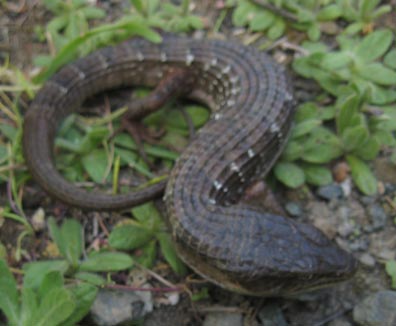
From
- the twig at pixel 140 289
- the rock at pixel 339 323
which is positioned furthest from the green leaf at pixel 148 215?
the rock at pixel 339 323

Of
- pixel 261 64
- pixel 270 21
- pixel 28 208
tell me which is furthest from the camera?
pixel 270 21

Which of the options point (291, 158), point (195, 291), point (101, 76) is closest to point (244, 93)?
point (291, 158)

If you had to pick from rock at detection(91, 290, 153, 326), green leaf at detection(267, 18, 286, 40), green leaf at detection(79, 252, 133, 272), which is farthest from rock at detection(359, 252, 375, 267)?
green leaf at detection(267, 18, 286, 40)

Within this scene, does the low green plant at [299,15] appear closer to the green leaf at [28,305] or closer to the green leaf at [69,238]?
the green leaf at [69,238]

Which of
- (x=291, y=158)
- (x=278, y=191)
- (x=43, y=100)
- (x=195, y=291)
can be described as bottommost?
(x=195, y=291)

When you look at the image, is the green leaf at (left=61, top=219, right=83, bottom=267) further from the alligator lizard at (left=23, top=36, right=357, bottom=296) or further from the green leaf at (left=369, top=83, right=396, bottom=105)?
the green leaf at (left=369, top=83, right=396, bottom=105)

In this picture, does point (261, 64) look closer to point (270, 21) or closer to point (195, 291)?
point (270, 21)

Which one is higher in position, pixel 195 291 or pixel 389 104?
pixel 389 104

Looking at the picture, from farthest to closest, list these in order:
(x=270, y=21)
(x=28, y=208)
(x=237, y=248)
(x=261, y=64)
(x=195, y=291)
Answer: (x=270, y=21)
(x=261, y=64)
(x=28, y=208)
(x=195, y=291)
(x=237, y=248)
